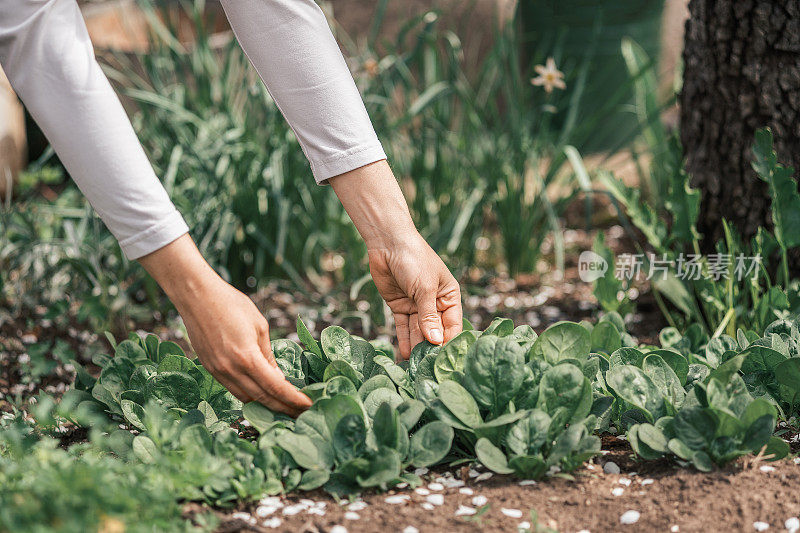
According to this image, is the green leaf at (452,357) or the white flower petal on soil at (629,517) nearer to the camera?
the white flower petal on soil at (629,517)

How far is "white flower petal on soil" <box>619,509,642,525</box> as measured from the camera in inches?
44.7

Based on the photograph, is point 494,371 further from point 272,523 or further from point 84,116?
point 84,116

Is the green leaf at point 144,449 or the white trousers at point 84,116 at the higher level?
the white trousers at point 84,116

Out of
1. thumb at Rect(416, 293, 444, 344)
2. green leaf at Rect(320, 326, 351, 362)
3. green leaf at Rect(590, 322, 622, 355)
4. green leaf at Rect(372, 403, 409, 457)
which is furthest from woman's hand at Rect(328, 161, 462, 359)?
green leaf at Rect(590, 322, 622, 355)

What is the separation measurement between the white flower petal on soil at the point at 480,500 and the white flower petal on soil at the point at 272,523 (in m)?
0.30

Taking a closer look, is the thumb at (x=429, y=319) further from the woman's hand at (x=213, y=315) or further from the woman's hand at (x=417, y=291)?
the woman's hand at (x=213, y=315)

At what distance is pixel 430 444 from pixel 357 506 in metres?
0.16

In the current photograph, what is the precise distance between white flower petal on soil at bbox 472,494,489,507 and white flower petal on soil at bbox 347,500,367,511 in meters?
0.17

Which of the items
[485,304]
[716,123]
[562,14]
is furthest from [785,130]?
[562,14]

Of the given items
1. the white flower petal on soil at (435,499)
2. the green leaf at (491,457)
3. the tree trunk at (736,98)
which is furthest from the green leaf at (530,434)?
the tree trunk at (736,98)

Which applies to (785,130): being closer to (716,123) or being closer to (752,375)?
(716,123)

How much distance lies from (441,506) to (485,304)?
1.24m

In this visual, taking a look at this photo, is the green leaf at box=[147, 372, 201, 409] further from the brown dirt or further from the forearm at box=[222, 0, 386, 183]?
the forearm at box=[222, 0, 386, 183]

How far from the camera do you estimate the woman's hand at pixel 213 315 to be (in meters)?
1.17
